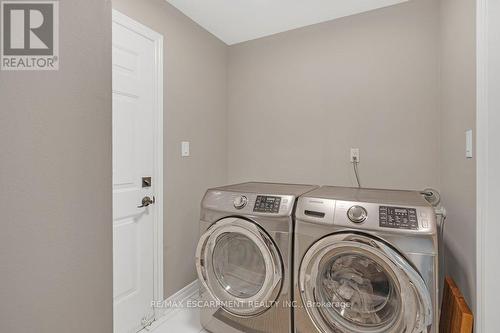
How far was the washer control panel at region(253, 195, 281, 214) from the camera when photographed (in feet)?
5.06

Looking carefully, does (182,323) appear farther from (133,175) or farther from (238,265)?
(133,175)

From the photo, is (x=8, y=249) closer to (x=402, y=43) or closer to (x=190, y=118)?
(x=190, y=118)

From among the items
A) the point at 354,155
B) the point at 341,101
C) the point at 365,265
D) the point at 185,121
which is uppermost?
the point at 341,101

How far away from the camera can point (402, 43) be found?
200cm

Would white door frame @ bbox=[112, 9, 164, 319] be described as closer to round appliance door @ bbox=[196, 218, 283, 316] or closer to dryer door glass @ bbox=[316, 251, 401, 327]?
round appliance door @ bbox=[196, 218, 283, 316]

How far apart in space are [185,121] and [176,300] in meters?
1.54

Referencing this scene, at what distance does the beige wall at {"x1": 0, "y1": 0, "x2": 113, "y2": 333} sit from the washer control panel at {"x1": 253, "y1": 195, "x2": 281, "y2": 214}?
99cm

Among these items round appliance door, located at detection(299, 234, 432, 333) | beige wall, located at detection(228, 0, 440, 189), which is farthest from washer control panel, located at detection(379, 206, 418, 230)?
beige wall, located at detection(228, 0, 440, 189)

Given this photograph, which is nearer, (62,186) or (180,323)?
(62,186)

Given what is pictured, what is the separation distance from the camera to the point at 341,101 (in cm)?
223

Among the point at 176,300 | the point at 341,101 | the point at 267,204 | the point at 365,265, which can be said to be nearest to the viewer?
the point at 365,265

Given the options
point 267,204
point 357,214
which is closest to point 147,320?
point 267,204

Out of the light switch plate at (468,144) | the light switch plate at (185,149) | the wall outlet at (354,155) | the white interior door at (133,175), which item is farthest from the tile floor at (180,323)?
the light switch plate at (468,144)

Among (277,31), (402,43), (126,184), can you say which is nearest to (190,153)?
(126,184)
